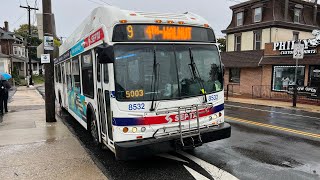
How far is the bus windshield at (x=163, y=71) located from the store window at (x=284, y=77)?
1502 cm

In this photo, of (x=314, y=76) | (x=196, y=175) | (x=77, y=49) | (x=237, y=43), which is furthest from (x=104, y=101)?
(x=237, y=43)

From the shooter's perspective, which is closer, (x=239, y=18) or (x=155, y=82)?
(x=155, y=82)

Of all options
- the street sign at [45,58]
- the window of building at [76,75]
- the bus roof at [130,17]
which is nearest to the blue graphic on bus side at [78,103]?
the window of building at [76,75]

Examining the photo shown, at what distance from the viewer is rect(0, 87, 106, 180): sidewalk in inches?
210

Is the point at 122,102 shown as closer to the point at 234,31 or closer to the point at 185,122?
the point at 185,122

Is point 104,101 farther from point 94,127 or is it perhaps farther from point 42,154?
point 42,154

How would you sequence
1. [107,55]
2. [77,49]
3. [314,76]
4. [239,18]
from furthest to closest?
[239,18], [314,76], [77,49], [107,55]

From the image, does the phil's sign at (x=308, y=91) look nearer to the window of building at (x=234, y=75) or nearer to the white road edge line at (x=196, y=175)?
the window of building at (x=234, y=75)

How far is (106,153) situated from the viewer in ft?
21.8

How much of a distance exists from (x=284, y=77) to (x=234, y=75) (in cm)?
621

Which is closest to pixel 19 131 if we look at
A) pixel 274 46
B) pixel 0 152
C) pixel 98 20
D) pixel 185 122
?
pixel 0 152

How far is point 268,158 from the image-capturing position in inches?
239

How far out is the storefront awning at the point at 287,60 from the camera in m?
17.2

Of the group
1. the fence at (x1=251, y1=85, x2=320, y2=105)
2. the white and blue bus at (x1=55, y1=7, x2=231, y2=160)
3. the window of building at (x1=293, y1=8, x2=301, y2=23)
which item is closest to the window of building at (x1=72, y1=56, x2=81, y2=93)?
the white and blue bus at (x1=55, y1=7, x2=231, y2=160)
